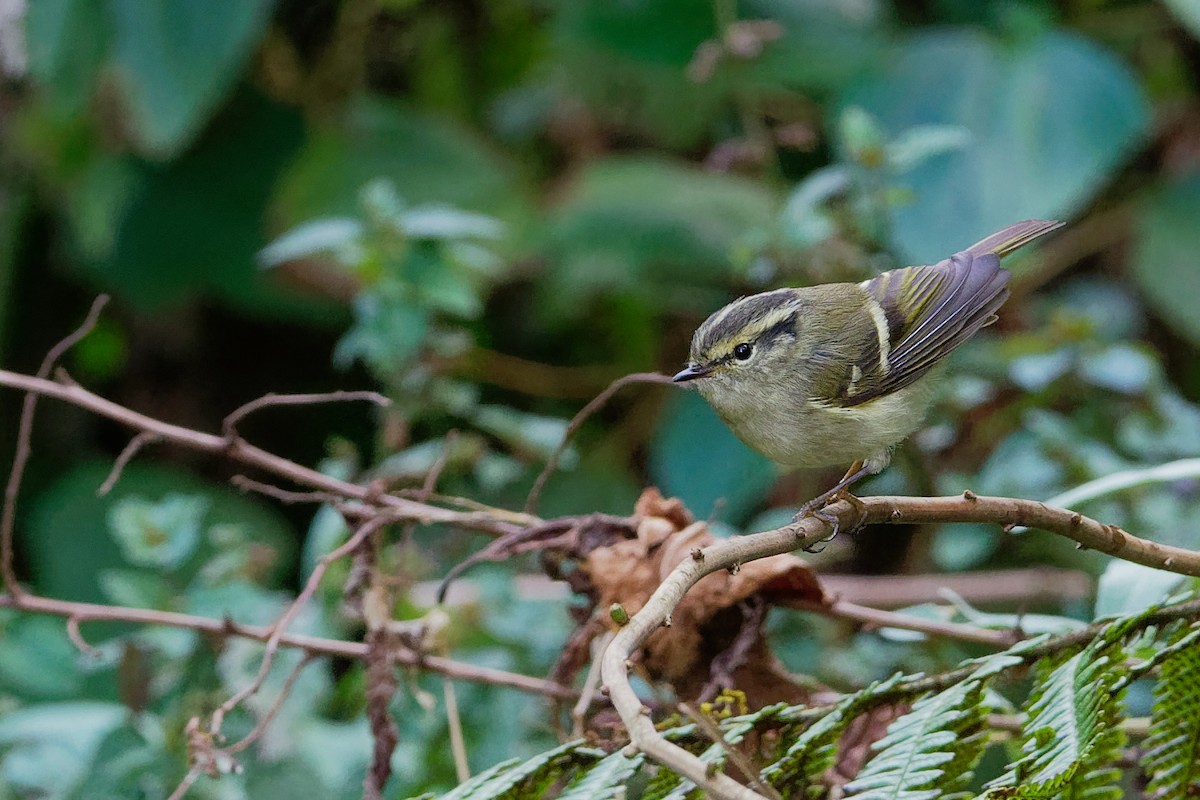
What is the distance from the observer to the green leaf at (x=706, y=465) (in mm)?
3637

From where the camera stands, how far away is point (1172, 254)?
14.5ft

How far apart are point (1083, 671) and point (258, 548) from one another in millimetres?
2167

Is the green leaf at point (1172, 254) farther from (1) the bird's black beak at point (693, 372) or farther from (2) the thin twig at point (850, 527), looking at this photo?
(2) the thin twig at point (850, 527)

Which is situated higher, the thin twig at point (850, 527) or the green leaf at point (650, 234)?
the thin twig at point (850, 527)

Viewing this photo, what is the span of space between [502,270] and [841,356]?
211cm

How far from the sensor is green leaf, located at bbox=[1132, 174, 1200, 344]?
14.2 ft

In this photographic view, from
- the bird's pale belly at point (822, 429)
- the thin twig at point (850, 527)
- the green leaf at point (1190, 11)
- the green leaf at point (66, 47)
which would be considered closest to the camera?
the thin twig at point (850, 527)

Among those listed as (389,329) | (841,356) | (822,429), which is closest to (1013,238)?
(841,356)

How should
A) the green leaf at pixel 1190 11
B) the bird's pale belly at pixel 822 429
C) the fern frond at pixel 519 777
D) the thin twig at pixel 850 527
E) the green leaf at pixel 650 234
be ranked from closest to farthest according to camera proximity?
the thin twig at pixel 850 527
the fern frond at pixel 519 777
the bird's pale belly at pixel 822 429
the green leaf at pixel 1190 11
the green leaf at pixel 650 234

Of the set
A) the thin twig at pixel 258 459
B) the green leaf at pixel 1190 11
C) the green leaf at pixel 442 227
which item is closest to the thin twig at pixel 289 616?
the thin twig at pixel 258 459

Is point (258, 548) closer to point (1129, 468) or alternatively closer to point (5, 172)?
point (1129, 468)

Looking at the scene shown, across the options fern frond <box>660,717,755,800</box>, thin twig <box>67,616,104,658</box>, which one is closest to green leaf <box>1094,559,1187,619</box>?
fern frond <box>660,717,755,800</box>

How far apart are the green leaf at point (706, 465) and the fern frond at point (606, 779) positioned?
216cm

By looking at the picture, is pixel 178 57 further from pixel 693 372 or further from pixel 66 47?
pixel 693 372
